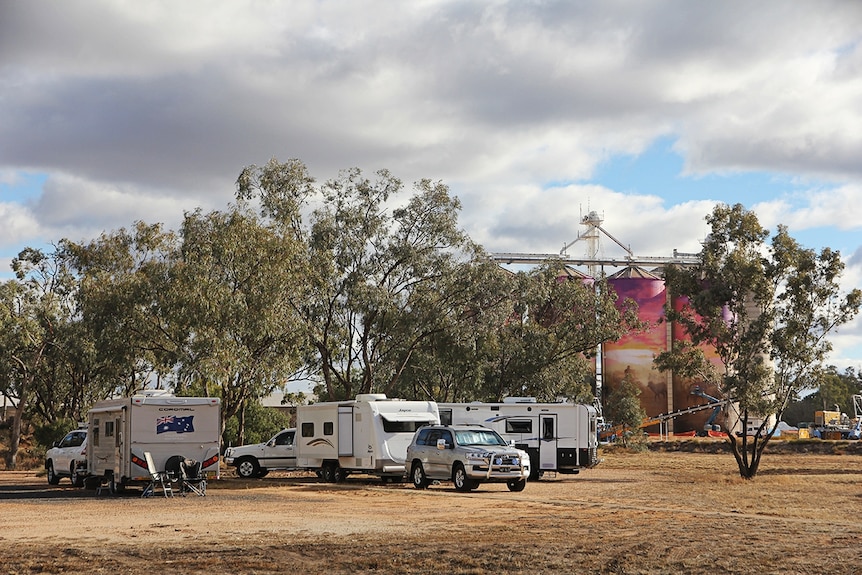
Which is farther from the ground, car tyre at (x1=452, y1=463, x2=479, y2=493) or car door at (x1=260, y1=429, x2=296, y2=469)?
car door at (x1=260, y1=429, x2=296, y2=469)

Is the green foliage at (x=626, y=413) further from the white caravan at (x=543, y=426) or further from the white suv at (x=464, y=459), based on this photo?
the white suv at (x=464, y=459)

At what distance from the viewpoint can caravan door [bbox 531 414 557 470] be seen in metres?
35.4

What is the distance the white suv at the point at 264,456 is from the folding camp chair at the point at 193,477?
9.29 meters

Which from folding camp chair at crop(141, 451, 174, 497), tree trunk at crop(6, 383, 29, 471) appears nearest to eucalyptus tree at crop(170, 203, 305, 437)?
folding camp chair at crop(141, 451, 174, 497)

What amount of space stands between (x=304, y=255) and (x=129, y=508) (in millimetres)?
15136

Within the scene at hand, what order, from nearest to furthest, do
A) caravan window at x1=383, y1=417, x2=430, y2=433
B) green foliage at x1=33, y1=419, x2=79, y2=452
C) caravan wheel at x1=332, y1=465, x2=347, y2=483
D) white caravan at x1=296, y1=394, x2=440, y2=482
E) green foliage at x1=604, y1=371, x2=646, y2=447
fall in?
white caravan at x1=296, y1=394, x2=440, y2=482
caravan window at x1=383, y1=417, x2=430, y2=433
caravan wheel at x1=332, y1=465, x2=347, y2=483
green foliage at x1=33, y1=419, x2=79, y2=452
green foliage at x1=604, y1=371, x2=646, y2=447

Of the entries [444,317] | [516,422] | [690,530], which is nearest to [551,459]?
[516,422]

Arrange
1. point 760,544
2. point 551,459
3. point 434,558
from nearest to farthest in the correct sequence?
1. point 434,558
2. point 760,544
3. point 551,459

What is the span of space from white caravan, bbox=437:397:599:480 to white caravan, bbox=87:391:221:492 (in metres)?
10.1

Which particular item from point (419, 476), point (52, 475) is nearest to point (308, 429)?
point (419, 476)

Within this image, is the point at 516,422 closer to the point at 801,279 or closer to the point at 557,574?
the point at 801,279

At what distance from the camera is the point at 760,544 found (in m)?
15.8

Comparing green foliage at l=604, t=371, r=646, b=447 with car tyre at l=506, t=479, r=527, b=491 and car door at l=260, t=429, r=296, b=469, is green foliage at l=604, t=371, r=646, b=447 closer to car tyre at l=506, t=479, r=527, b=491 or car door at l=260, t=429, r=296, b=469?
car door at l=260, t=429, r=296, b=469

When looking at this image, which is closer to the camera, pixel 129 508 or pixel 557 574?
pixel 557 574
